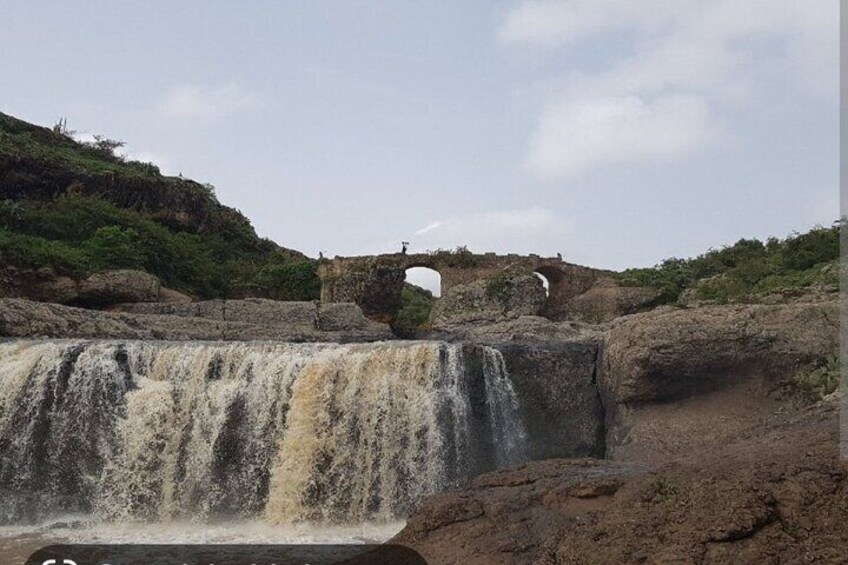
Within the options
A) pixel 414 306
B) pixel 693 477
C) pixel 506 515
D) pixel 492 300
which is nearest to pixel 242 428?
pixel 506 515

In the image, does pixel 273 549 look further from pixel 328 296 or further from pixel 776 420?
pixel 328 296

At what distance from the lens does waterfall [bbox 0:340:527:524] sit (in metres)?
12.4

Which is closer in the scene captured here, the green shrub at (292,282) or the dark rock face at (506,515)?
the dark rock face at (506,515)

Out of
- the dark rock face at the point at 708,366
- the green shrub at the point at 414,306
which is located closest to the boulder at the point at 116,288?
the green shrub at the point at 414,306

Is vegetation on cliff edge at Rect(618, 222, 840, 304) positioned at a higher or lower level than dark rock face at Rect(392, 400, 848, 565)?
higher

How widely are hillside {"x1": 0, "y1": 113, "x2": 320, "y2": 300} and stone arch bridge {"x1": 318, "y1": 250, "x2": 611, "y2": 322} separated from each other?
4.93m

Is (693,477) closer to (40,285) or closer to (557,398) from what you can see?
(557,398)

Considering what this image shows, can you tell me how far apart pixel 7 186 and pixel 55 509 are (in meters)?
24.2

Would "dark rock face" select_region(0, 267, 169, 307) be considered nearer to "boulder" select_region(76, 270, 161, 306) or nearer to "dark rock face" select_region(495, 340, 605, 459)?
"boulder" select_region(76, 270, 161, 306)

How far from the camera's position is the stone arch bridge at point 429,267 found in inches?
1105

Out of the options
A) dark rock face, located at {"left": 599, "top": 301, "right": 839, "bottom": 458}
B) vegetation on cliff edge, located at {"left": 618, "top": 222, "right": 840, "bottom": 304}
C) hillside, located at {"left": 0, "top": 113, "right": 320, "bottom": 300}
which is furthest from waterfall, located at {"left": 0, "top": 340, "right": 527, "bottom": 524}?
hillside, located at {"left": 0, "top": 113, "right": 320, "bottom": 300}

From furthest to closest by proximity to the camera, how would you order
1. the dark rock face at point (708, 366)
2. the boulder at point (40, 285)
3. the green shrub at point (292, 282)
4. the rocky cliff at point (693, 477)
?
the green shrub at point (292, 282), the boulder at point (40, 285), the dark rock face at point (708, 366), the rocky cliff at point (693, 477)

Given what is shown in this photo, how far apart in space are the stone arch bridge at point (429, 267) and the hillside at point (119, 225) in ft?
16.2

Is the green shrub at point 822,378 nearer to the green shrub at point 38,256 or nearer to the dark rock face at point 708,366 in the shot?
the dark rock face at point 708,366
